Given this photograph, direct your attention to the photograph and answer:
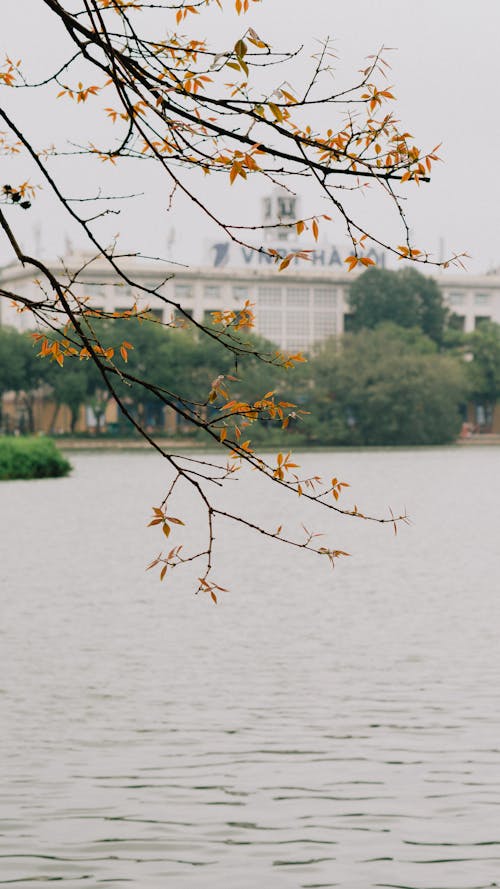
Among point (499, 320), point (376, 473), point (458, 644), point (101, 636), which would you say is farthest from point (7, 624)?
point (499, 320)

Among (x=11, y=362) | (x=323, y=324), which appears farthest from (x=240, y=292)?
(x=11, y=362)

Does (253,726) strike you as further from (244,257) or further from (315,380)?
(244,257)

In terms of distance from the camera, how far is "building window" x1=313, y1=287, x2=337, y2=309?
370 feet

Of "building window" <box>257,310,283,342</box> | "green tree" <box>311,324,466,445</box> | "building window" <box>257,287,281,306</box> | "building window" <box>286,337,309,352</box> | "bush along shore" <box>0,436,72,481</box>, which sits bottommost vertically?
"bush along shore" <box>0,436,72,481</box>

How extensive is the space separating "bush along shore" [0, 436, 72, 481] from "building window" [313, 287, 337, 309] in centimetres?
6907

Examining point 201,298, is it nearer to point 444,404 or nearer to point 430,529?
point 444,404

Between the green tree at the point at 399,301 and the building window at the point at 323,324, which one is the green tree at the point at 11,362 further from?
the building window at the point at 323,324

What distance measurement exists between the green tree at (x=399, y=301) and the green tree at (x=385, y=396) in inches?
500

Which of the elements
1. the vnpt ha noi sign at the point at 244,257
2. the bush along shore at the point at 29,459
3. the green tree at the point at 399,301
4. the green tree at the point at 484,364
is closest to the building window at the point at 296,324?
the vnpt ha noi sign at the point at 244,257

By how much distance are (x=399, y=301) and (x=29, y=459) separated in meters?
60.6

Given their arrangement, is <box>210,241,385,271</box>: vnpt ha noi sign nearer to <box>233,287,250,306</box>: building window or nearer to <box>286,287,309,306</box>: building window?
<box>233,287,250,306</box>: building window

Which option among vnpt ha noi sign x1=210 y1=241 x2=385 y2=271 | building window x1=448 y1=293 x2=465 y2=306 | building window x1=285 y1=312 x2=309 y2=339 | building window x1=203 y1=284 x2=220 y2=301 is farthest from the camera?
building window x1=448 y1=293 x2=465 y2=306

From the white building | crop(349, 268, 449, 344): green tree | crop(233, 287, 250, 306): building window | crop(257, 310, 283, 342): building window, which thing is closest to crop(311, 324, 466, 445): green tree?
crop(349, 268, 449, 344): green tree

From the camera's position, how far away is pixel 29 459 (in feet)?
143
